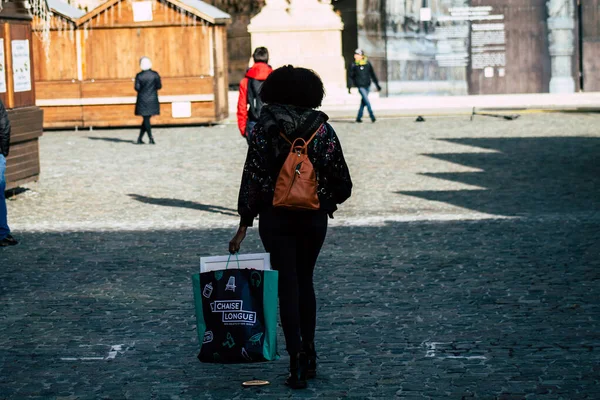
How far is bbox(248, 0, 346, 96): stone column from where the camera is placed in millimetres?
35312

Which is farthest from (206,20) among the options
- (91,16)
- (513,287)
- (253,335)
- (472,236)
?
(253,335)

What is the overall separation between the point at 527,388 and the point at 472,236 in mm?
5501

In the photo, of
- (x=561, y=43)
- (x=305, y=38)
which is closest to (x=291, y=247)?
(x=305, y=38)

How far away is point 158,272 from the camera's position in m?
10.2

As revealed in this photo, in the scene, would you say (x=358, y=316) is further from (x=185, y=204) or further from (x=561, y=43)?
(x=561, y=43)

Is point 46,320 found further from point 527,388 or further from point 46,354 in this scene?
point 527,388

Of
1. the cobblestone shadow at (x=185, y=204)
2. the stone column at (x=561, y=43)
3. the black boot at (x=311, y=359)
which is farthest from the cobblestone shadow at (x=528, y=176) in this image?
the stone column at (x=561, y=43)

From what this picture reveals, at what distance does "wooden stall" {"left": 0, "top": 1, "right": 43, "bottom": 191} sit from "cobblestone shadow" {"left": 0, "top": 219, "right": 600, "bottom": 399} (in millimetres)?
4055

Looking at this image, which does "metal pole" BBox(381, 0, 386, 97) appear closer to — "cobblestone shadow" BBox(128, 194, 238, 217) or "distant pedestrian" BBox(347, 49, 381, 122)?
"distant pedestrian" BBox(347, 49, 381, 122)

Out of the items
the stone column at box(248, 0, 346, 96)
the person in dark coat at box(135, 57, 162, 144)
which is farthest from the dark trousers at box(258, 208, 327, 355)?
the stone column at box(248, 0, 346, 96)

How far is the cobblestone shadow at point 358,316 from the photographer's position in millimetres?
6602

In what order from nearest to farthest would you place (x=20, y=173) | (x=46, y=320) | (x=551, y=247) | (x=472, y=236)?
(x=46, y=320) < (x=551, y=247) < (x=472, y=236) < (x=20, y=173)

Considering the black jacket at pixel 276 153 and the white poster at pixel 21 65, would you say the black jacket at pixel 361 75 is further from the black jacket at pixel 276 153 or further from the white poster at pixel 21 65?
the black jacket at pixel 276 153

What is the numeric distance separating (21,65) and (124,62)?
1255 centimetres
